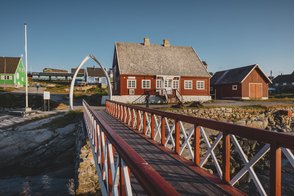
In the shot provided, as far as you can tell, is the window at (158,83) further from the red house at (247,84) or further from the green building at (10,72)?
the green building at (10,72)

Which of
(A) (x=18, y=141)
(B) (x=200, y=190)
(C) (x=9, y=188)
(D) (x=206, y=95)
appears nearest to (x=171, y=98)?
(D) (x=206, y=95)

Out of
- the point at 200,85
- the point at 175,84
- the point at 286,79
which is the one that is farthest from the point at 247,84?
the point at 286,79

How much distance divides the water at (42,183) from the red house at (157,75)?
1452 centimetres

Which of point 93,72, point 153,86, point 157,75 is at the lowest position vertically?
point 153,86

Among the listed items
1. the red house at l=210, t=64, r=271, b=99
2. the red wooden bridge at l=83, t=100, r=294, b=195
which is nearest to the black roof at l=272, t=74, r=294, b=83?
the red house at l=210, t=64, r=271, b=99

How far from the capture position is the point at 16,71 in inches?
1576

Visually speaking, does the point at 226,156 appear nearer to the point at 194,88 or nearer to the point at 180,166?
the point at 180,166

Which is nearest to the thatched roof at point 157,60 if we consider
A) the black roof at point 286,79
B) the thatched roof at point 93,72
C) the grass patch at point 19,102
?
the grass patch at point 19,102

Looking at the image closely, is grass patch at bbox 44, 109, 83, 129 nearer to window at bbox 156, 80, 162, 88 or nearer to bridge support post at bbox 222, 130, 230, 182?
window at bbox 156, 80, 162, 88

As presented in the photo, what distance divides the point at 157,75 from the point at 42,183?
61.4ft

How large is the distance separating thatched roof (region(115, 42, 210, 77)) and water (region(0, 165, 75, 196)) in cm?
1641

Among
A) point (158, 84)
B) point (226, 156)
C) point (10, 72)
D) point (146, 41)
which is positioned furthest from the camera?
point (10, 72)

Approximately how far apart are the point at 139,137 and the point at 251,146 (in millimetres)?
9508

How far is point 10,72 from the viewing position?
39062 mm
